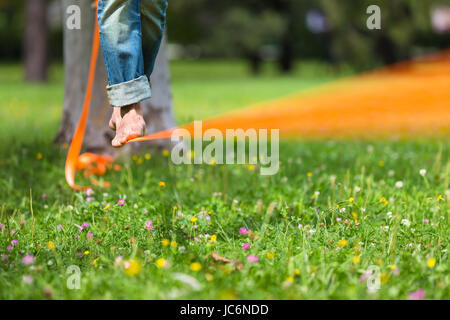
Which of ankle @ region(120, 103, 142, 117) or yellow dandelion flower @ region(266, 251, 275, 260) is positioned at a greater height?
ankle @ region(120, 103, 142, 117)

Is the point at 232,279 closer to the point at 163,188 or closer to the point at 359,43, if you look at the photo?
the point at 163,188

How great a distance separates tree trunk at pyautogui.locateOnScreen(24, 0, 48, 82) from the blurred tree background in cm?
4

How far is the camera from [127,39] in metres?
2.66

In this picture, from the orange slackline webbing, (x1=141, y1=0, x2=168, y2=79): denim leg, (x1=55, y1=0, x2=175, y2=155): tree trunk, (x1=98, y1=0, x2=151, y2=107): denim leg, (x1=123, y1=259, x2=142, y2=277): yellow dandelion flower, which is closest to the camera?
(x1=123, y1=259, x2=142, y2=277): yellow dandelion flower

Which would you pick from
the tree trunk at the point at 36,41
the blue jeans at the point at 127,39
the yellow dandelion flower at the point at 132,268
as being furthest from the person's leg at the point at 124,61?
the tree trunk at the point at 36,41

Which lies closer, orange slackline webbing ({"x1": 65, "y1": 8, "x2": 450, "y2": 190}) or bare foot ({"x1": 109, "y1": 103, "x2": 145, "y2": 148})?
bare foot ({"x1": 109, "y1": 103, "x2": 145, "y2": 148})

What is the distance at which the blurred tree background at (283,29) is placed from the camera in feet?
55.3

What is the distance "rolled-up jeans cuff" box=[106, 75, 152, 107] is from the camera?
2.72 meters

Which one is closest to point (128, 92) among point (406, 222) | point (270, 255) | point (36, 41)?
point (270, 255)

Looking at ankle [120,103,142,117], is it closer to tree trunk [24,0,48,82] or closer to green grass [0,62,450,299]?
green grass [0,62,450,299]

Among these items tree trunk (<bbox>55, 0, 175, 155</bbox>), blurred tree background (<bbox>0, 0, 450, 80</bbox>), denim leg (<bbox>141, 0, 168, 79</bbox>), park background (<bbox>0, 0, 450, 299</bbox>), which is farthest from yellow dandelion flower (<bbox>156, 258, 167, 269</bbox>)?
blurred tree background (<bbox>0, 0, 450, 80</bbox>)

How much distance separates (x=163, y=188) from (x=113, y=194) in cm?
31

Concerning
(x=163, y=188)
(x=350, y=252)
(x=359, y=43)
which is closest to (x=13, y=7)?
(x=359, y=43)

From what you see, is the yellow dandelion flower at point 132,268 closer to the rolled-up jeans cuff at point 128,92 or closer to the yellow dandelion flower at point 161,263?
the yellow dandelion flower at point 161,263
